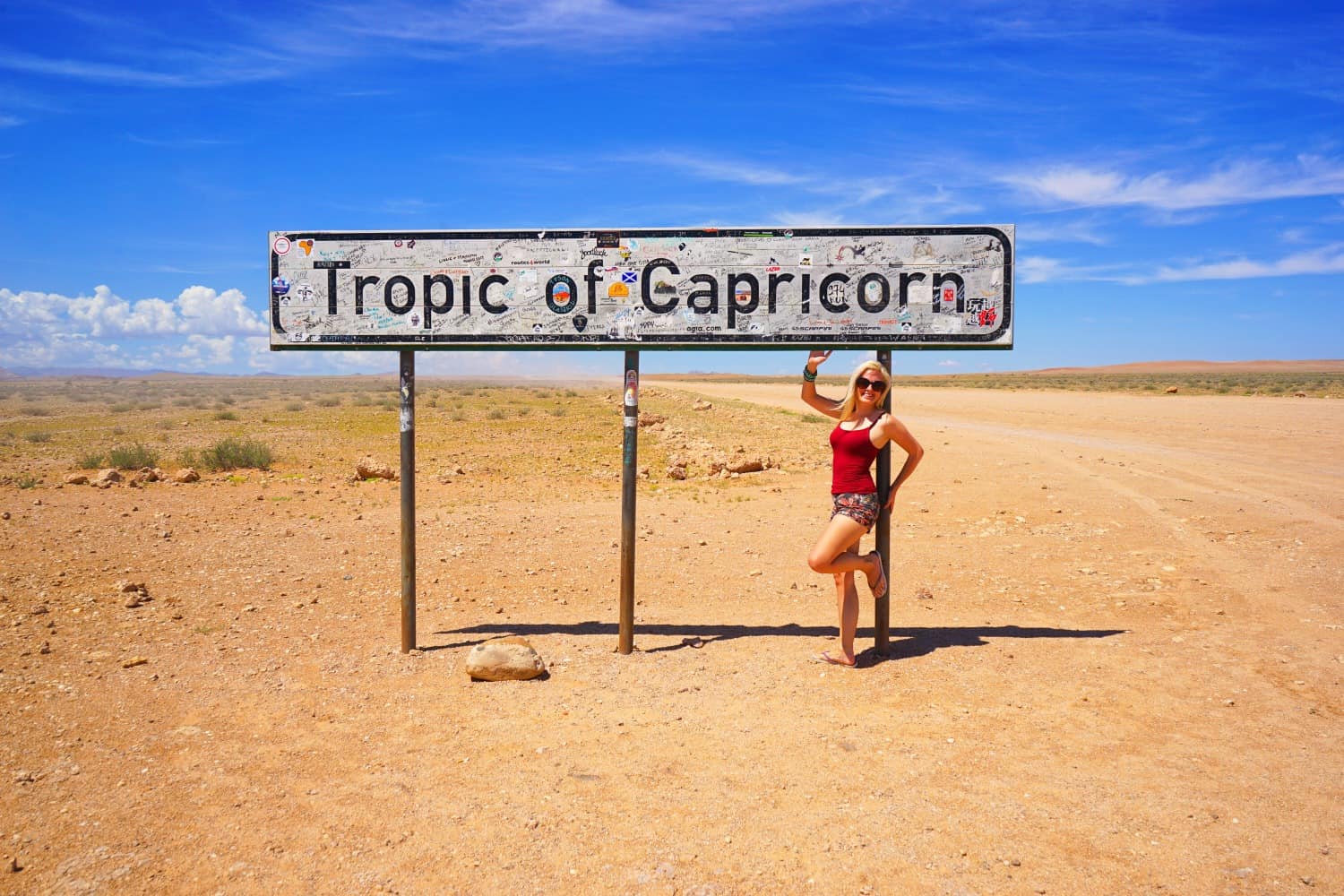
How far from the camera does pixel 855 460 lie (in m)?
5.29

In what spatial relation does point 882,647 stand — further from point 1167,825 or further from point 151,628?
point 151,628

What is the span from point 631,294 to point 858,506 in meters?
1.96

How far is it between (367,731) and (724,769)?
1.89 meters

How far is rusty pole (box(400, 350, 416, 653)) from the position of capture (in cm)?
585

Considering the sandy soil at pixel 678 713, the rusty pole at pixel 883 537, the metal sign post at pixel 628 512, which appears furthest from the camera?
the metal sign post at pixel 628 512

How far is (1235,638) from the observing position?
19.6 feet

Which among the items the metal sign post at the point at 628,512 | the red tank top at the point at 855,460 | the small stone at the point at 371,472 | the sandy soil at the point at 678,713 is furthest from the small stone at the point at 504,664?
the small stone at the point at 371,472

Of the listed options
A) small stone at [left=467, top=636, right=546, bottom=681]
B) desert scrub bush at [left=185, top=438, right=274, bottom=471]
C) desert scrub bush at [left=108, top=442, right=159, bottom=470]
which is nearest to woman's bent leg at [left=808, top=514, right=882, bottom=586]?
small stone at [left=467, top=636, right=546, bottom=681]

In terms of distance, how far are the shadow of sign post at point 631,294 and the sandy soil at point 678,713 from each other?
0.88 metres

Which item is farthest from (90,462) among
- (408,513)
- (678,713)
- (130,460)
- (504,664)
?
(678,713)

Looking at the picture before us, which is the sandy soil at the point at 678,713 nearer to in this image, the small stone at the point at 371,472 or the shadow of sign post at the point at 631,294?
the shadow of sign post at the point at 631,294

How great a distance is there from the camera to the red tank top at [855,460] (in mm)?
5258

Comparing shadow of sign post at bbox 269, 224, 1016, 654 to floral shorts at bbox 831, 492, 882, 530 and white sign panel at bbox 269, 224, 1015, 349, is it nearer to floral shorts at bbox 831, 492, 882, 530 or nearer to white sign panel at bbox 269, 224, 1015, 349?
white sign panel at bbox 269, 224, 1015, 349

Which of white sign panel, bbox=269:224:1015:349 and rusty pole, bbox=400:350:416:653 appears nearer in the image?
white sign panel, bbox=269:224:1015:349
